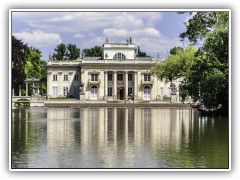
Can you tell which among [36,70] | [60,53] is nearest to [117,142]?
[36,70]

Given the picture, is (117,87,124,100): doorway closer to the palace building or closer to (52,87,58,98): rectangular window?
the palace building

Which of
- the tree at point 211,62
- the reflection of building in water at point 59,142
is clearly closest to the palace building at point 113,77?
the tree at point 211,62

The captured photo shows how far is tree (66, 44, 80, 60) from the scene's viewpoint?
6226 centimetres

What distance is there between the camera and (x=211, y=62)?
26.0m

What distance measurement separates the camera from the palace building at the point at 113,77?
2514 inches

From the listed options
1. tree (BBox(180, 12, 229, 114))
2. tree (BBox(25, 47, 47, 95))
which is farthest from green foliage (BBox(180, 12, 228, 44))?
tree (BBox(25, 47, 47, 95))

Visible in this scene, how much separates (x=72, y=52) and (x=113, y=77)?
6139 mm

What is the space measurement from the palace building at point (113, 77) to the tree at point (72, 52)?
968 millimetres

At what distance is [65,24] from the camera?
1483 centimetres

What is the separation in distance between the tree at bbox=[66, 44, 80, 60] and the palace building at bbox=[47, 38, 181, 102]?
97 cm

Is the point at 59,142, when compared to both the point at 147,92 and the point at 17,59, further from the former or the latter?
the point at 147,92
